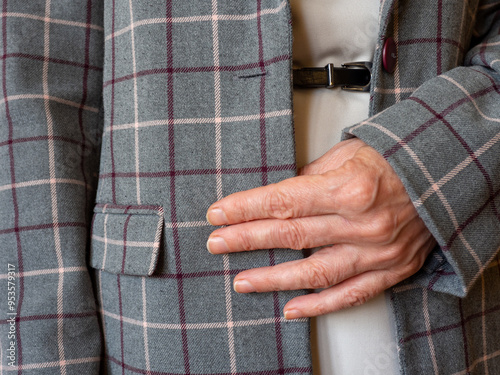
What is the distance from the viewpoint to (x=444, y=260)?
2.20 ft

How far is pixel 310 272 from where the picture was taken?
617 millimetres

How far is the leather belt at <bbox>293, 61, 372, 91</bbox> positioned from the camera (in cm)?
67

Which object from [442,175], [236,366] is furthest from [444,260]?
[236,366]

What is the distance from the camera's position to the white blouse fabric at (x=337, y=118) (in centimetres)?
67

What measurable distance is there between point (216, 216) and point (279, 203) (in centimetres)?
10

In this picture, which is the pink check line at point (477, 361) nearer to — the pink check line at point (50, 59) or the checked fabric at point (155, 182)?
the checked fabric at point (155, 182)

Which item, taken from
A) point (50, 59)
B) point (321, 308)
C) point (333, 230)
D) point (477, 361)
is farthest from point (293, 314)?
point (50, 59)

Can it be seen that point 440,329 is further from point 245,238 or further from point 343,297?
point 245,238

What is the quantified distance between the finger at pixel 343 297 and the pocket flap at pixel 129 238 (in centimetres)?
23

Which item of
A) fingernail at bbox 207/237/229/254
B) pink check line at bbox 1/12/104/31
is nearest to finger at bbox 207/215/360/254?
fingernail at bbox 207/237/229/254

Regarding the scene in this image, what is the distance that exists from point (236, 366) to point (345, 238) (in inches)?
10.4

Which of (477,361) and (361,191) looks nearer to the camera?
(361,191)

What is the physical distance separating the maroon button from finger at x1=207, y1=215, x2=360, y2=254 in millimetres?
262

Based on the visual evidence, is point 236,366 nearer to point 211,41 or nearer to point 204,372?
point 204,372
